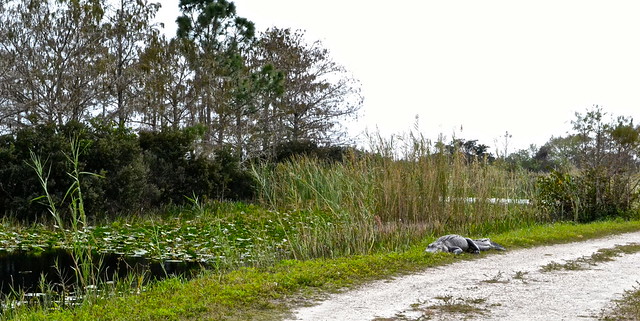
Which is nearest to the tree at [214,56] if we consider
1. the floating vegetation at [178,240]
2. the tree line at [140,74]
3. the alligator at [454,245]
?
the tree line at [140,74]

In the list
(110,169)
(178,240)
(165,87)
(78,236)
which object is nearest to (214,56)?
(165,87)

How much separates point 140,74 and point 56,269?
11.4 metres

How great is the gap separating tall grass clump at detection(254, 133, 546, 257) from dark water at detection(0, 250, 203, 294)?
1830mm

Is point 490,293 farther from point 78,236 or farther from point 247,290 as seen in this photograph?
point 78,236

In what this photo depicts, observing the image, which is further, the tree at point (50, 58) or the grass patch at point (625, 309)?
the tree at point (50, 58)

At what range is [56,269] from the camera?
7754 mm

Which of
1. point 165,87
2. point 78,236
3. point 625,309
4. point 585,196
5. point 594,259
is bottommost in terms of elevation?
point 625,309

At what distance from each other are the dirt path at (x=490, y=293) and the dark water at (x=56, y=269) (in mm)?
2525

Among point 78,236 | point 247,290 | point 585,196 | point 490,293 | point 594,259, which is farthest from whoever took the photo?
point 585,196

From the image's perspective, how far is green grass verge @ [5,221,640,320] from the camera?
5.03 meters

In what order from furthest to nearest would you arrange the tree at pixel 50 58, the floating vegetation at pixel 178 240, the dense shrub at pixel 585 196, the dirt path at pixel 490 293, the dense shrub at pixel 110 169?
the tree at pixel 50 58
the dense shrub at pixel 585 196
the dense shrub at pixel 110 169
the floating vegetation at pixel 178 240
the dirt path at pixel 490 293

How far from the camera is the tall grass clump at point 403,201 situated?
29.5 ft

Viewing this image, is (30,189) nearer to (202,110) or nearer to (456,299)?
(202,110)

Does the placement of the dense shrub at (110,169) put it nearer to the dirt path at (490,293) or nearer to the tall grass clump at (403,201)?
the tall grass clump at (403,201)
